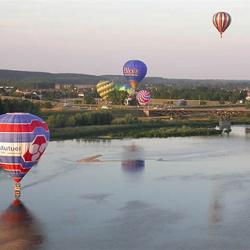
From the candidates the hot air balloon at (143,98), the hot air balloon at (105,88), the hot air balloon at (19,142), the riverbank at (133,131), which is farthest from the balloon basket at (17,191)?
the hot air balloon at (105,88)

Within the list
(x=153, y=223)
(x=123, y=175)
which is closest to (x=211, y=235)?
(x=153, y=223)

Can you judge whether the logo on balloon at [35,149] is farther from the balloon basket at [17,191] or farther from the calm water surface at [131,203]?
the calm water surface at [131,203]

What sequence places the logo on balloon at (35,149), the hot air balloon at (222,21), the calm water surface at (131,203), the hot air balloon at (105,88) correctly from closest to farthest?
the calm water surface at (131,203) < the logo on balloon at (35,149) < the hot air balloon at (222,21) < the hot air balloon at (105,88)

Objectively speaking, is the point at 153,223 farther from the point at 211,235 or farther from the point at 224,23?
the point at 224,23

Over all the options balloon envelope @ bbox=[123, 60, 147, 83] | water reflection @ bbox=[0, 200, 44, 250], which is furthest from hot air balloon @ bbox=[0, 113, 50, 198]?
balloon envelope @ bbox=[123, 60, 147, 83]

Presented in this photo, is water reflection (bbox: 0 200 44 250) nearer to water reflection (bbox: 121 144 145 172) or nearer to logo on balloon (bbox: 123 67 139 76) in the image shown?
water reflection (bbox: 121 144 145 172)

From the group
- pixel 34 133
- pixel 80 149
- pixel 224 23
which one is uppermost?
pixel 224 23
